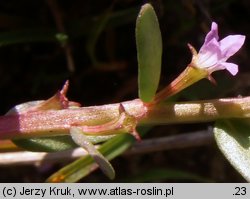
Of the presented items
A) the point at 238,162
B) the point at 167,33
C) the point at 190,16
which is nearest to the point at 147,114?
the point at 238,162

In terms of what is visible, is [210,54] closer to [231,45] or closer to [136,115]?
[231,45]

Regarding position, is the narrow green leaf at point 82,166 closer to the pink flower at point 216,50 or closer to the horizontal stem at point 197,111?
the horizontal stem at point 197,111

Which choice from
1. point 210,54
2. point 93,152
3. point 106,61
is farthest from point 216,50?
point 106,61

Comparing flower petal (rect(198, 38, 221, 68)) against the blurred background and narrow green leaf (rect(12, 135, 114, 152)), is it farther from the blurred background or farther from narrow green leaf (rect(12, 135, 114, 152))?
the blurred background

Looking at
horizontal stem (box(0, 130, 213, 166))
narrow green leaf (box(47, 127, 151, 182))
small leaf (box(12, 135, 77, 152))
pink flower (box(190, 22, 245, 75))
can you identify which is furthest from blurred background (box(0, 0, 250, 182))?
pink flower (box(190, 22, 245, 75))

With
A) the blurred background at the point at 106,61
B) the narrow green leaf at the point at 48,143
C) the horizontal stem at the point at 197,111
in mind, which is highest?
the blurred background at the point at 106,61

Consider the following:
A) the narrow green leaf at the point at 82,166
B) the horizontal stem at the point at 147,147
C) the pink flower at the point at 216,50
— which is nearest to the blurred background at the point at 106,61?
the horizontal stem at the point at 147,147
